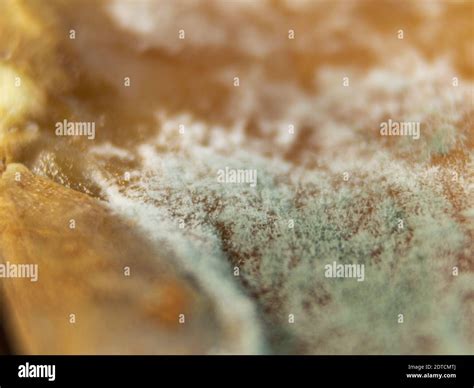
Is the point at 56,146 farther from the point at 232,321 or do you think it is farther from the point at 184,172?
the point at 232,321

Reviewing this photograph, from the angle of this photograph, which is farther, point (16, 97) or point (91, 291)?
point (16, 97)

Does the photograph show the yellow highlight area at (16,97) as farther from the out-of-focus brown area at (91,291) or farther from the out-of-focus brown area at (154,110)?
the out-of-focus brown area at (91,291)

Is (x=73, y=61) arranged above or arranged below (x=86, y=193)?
above

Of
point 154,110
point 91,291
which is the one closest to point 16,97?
point 154,110

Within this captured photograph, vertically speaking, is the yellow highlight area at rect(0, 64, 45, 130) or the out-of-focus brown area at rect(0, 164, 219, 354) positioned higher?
the yellow highlight area at rect(0, 64, 45, 130)

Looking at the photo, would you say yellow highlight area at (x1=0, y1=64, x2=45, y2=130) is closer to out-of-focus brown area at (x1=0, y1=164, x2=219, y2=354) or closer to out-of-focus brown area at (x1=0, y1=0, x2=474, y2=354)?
out-of-focus brown area at (x1=0, y1=0, x2=474, y2=354)

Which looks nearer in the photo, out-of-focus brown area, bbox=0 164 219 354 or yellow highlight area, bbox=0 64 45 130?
out-of-focus brown area, bbox=0 164 219 354

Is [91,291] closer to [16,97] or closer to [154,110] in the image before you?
[154,110]

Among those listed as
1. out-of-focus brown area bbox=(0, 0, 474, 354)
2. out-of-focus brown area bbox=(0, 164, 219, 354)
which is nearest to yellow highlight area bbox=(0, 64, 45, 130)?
out-of-focus brown area bbox=(0, 0, 474, 354)

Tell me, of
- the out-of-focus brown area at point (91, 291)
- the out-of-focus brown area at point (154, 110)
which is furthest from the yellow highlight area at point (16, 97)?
the out-of-focus brown area at point (91, 291)
